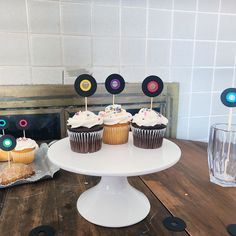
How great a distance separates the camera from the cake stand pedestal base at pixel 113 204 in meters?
0.67

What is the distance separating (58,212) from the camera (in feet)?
2.32

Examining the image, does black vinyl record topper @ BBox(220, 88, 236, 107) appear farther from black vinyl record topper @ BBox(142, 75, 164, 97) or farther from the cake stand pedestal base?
the cake stand pedestal base

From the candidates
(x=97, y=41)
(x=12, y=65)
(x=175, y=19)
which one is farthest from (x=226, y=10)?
(x=12, y=65)

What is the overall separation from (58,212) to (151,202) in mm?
256

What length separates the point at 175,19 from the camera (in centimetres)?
141

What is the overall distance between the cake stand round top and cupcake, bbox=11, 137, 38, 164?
7.6 inches

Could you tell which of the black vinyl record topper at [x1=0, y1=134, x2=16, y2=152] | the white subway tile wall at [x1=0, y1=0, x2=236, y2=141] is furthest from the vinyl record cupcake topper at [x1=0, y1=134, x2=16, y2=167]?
the white subway tile wall at [x1=0, y1=0, x2=236, y2=141]

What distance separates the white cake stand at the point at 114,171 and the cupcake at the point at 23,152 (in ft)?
0.69

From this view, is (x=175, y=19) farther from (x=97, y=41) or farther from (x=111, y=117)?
(x=111, y=117)

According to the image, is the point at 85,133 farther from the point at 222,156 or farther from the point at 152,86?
the point at 222,156

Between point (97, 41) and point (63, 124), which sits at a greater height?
point (97, 41)

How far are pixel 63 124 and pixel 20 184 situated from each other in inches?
20.5

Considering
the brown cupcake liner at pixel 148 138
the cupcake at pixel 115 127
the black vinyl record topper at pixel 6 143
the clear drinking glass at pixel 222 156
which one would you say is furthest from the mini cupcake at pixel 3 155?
the clear drinking glass at pixel 222 156

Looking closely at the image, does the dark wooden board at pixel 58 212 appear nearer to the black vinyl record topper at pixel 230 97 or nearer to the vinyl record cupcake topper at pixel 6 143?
the vinyl record cupcake topper at pixel 6 143
